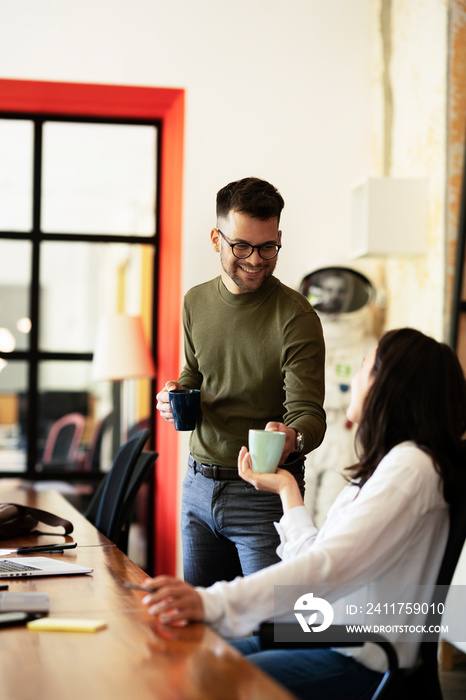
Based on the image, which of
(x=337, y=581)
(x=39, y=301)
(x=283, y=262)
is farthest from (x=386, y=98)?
(x=337, y=581)

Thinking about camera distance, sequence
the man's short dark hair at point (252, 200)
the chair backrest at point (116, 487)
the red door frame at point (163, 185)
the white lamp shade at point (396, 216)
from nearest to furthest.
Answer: the man's short dark hair at point (252, 200), the chair backrest at point (116, 487), the white lamp shade at point (396, 216), the red door frame at point (163, 185)

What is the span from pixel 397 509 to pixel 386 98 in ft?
10.1

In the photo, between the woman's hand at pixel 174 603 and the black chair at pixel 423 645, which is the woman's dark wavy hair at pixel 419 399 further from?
the woman's hand at pixel 174 603

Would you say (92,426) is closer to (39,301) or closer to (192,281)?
(39,301)

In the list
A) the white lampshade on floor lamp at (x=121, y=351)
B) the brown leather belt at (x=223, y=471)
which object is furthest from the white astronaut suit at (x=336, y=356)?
the brown leather belt at (x=223, y=471)

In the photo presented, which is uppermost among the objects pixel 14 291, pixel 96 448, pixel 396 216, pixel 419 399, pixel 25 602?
pixel 396 216

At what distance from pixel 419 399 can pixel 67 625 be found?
25.8 inches

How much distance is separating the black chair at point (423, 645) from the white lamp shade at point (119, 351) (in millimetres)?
2566

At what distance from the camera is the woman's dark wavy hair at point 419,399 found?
1.34m

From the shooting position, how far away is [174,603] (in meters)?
1.17

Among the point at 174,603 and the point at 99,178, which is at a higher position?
the point at 99,178

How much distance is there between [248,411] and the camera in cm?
201

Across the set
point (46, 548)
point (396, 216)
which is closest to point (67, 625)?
point (46, 548)

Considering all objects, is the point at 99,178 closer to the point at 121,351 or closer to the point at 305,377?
the point at 121,351
